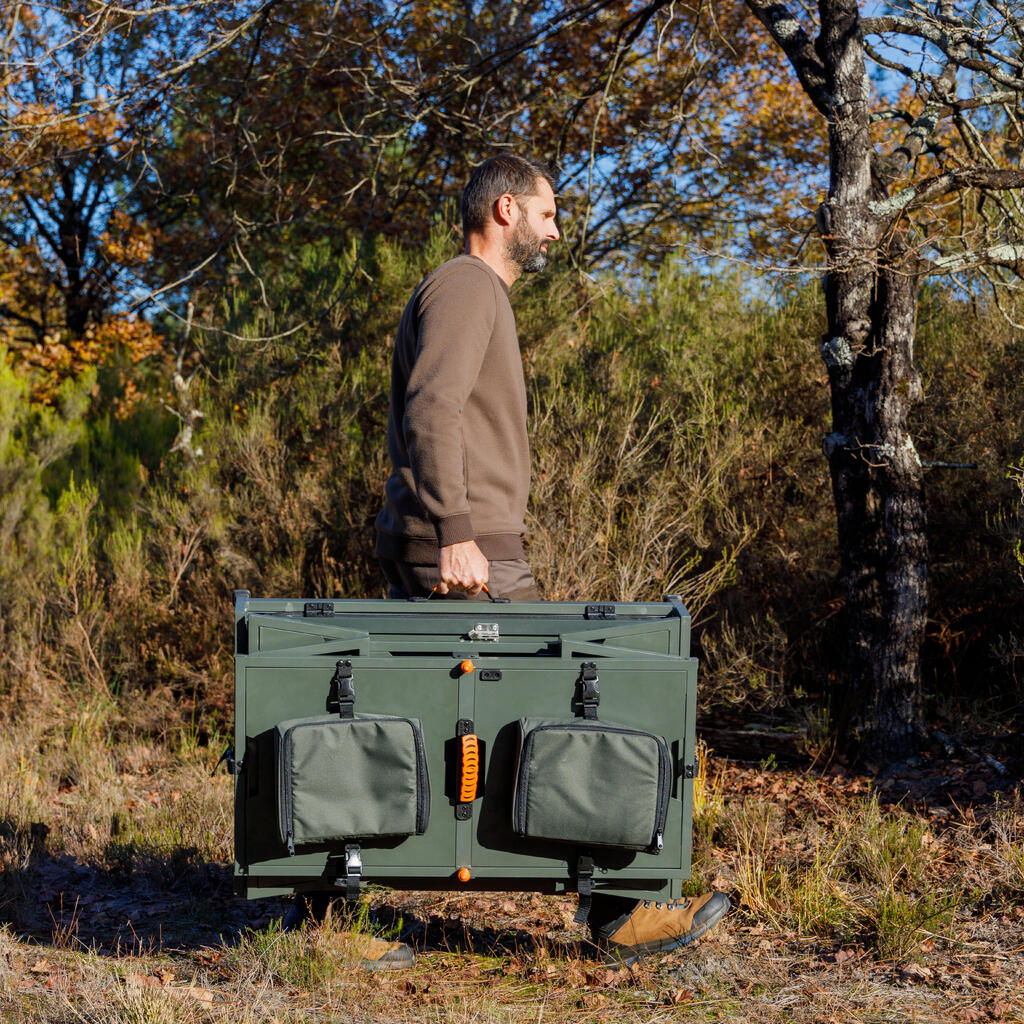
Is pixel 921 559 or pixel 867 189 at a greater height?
pixel 867 189

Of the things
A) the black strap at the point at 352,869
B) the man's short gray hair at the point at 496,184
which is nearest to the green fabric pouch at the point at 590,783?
the black strap at the point at 352,869

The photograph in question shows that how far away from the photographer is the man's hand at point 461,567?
2777 millimetres

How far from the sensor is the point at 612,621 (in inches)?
106

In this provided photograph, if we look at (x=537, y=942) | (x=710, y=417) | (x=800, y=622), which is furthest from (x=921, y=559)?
(x=537, y=942)

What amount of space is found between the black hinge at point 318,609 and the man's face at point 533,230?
107cm

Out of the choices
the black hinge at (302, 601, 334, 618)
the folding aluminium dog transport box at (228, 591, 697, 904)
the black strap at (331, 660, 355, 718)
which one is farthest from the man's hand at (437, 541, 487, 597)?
the black strap at (331, 660, 355, 718)

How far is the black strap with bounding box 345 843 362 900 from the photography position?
8.20 ft

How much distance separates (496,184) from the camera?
120 inches

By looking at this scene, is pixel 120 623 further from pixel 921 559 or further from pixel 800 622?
pixel 921 559

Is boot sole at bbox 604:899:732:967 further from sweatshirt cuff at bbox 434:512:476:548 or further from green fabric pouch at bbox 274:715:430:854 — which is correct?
sweatshirt cuff at bbox 434:512:476:548

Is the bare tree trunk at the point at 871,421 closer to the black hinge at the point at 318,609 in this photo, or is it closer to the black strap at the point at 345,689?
the black hinge at the point at 318,609

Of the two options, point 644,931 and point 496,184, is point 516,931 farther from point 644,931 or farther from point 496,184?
point 496,184

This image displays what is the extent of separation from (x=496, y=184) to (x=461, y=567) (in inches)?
41.3

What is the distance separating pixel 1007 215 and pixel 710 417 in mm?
1763
